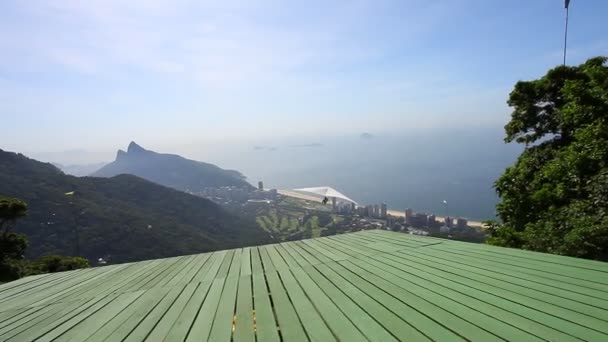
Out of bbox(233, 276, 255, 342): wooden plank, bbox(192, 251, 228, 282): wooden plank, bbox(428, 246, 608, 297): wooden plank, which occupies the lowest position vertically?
bbox(192, 251, 228, 282): wooden plank

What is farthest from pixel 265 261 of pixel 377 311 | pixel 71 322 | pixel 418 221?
pixel 418 221

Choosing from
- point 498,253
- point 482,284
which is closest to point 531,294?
point 482,284

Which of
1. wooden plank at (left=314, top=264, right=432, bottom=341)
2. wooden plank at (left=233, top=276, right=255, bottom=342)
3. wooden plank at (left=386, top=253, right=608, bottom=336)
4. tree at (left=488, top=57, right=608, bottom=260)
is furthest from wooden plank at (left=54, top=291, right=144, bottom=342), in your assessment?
tree at (left=488, top=57, right=608, bottom=260)

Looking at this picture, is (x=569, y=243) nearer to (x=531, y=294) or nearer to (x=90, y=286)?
(x=531, y=294)

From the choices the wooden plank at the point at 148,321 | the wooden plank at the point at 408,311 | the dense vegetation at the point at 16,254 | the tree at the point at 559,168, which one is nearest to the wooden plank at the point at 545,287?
the wooden plank at the point at 408,311

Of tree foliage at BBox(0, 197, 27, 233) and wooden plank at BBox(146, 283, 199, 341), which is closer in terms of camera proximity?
wooden plank at BBox(146, 283, 199, 341)

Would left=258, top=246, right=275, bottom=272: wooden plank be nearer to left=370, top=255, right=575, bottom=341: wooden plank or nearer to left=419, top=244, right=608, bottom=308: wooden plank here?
left=370, top=255, right=575, bottom=341: wooden plank
